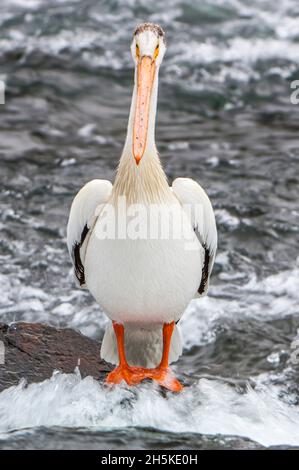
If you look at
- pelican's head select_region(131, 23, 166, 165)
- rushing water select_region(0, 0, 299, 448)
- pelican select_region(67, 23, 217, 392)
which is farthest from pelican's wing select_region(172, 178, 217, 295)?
rushing water select_region(0, 0, 299, 448)

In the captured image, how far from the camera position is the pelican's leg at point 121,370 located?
215 inches

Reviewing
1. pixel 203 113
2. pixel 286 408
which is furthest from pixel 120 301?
pixel 203 113

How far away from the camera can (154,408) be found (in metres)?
5.29

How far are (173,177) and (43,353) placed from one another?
4175mm

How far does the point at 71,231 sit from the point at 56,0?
9452 millimetres

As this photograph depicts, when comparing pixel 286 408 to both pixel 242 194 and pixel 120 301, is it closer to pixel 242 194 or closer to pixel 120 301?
pixel 120 301

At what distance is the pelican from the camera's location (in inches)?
197

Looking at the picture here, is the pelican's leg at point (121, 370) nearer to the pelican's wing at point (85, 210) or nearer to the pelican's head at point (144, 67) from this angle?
the pelican's wing at point (85, 210)

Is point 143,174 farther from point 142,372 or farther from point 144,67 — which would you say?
point 142,372

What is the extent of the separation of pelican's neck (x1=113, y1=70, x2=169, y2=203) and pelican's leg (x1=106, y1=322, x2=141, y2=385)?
830mm

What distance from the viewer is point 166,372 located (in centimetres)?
559

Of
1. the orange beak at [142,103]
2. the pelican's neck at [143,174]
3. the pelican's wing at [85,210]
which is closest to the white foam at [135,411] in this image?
the pelican's wing at [85,210]

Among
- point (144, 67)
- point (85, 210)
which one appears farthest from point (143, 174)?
point (144, 67)

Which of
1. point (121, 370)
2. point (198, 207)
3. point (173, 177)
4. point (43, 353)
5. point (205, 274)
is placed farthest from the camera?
point (173, 177)
